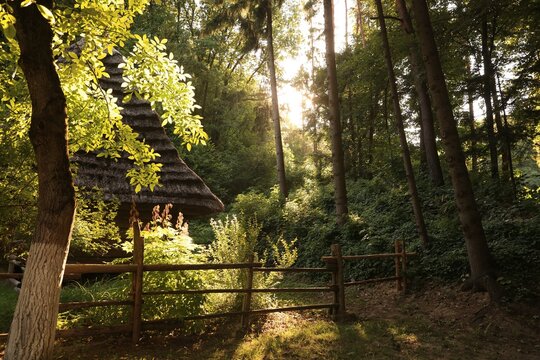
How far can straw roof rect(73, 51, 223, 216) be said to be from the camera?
797 centimetres

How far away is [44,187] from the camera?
340cm

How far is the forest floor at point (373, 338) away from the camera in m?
4.94

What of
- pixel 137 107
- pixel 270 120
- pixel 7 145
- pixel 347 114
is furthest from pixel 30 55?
pixel 270 120

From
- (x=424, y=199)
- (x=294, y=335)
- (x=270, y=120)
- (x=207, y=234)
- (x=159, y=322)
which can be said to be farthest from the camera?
(x=270, y=120)

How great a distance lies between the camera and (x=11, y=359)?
321cm

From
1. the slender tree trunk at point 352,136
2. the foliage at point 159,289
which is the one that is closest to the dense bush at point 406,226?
the foliage at point 159,289

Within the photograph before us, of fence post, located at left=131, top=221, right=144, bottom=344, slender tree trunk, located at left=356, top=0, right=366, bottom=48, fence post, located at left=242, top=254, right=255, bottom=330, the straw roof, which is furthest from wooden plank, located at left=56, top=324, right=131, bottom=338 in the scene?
slender tree trunk, located at left=356, top=0, right=366, bottom=48

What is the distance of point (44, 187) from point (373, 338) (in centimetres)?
497

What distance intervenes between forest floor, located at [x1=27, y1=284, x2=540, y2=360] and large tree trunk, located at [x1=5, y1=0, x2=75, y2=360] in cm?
139

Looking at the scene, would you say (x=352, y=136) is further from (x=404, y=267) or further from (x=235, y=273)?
(x=235, y=273)

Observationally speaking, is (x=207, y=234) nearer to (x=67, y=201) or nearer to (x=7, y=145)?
(x=7, y=145)

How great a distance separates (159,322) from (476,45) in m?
15.7

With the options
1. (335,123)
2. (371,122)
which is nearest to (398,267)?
(335,123)

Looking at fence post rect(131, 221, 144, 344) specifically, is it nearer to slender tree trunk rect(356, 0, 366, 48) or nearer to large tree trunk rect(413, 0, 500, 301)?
large tree trunk rect(413, 0, 500, 301)
